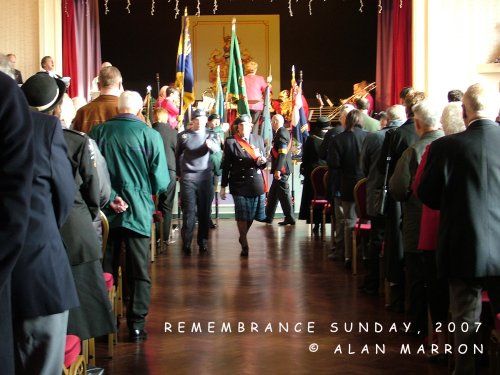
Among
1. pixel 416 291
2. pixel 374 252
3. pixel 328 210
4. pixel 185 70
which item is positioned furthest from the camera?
pixel 185 70

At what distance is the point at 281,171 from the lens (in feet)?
37.7

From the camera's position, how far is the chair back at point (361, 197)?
710 centimetres

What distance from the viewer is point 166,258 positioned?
911cm

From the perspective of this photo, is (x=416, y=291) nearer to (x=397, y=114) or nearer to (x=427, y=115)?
(x=427, y=115)

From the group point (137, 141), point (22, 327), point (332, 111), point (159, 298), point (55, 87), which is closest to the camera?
point (22, 327)

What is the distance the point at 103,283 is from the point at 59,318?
1.23m

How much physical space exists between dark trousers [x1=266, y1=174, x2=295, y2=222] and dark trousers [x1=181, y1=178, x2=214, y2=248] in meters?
2.35

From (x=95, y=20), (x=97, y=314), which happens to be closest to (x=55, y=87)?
(x=97, y=314)

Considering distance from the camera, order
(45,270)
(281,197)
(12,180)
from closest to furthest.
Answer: (12,180), (45,270), (281,197)

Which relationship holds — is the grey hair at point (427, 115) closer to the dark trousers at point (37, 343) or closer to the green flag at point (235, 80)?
the dark trousers at point (37, 343)

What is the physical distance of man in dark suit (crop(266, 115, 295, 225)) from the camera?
1112cm

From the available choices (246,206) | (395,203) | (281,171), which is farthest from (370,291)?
(281,171)

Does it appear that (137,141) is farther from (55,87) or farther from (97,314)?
(55,87)

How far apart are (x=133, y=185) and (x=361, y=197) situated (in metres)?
2.35
